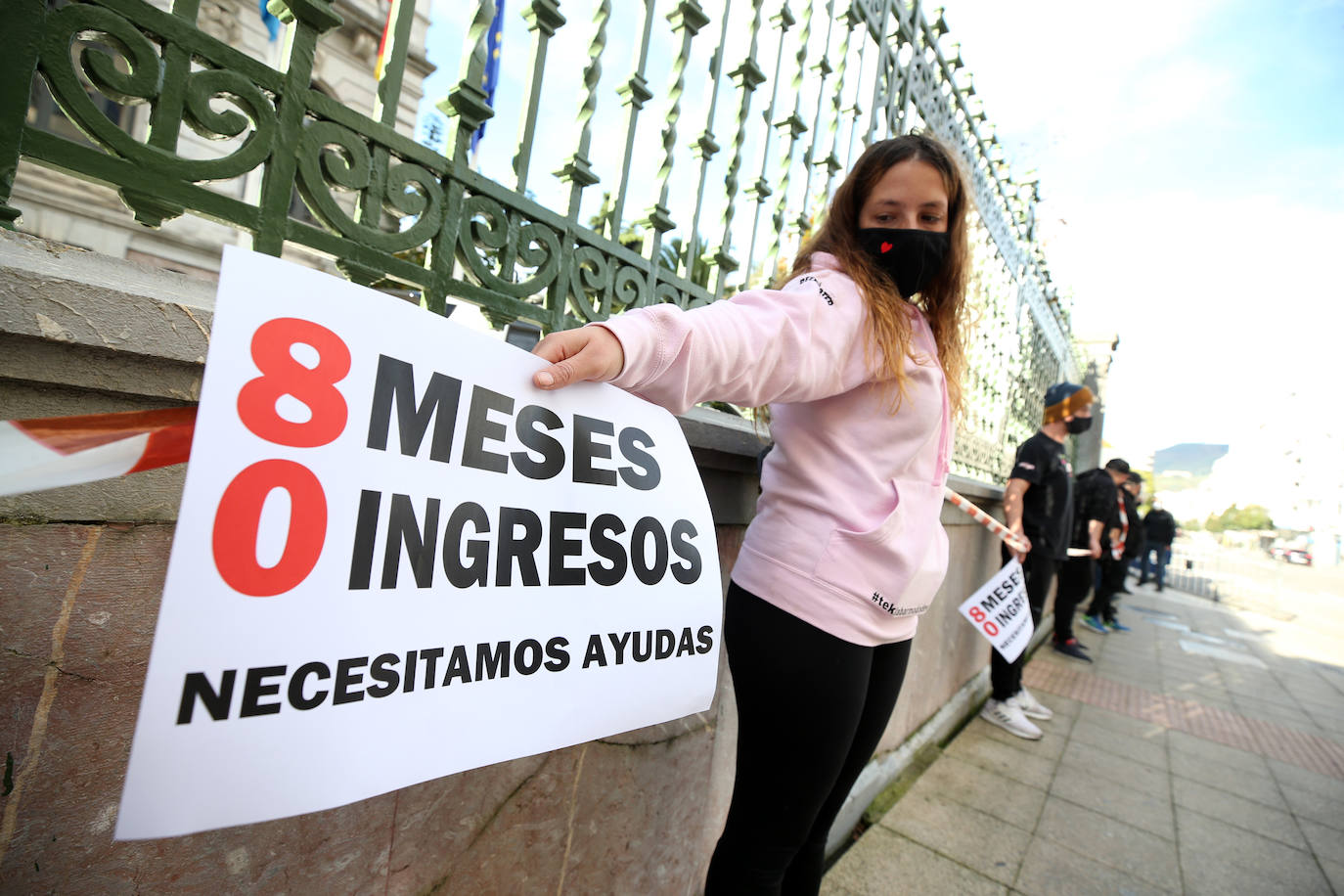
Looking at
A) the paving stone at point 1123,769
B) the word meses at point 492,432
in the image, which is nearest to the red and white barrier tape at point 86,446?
the word meses at point 492,432

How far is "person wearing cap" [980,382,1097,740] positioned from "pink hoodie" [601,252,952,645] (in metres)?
3.05

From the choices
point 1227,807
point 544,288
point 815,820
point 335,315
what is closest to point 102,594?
point 335,315

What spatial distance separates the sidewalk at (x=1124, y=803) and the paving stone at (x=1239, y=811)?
1 cm

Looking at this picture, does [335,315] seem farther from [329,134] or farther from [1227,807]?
[1227,807]

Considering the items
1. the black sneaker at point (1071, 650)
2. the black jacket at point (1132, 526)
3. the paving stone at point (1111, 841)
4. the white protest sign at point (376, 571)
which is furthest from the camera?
the black jacket at point (1132, 526)

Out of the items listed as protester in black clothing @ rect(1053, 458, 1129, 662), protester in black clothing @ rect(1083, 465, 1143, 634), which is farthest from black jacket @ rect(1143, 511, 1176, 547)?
protester in black clothing @ rect(1053, 458, 1129, 662)

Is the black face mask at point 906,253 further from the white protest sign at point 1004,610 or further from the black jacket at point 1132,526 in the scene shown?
the black jacket at point 1132,526

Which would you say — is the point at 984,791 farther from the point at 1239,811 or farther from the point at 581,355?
the point at 581,355

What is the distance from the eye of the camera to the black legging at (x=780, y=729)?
51.5 inches

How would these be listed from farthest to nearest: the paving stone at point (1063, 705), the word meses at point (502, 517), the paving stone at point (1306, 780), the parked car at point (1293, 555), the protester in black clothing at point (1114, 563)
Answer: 1. the parked car at point (1293, 555)
2. the protester in black clothing at point (1114, 563)
3. the paving stone at point (1063, 705)
4. the paving stone at point (1306, 780)
5. the word meses at point (502, 517)

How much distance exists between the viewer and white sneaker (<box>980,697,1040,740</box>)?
4.17 m

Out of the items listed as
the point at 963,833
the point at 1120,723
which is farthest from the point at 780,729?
→ the point at 1120,723

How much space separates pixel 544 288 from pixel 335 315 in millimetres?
752

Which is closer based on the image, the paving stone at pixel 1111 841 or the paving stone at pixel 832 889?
the paving stone at pixel 832 889
